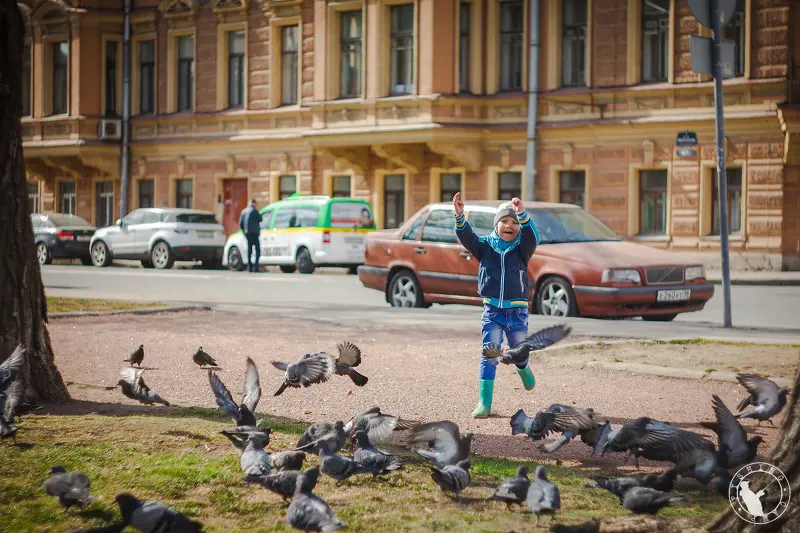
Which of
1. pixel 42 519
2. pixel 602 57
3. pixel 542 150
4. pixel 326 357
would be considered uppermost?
pixel 602 57

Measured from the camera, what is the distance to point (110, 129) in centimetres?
Answer: 4219

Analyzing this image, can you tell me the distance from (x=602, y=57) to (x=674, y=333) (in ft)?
61.6

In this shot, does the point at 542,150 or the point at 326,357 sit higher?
the point at 542,150

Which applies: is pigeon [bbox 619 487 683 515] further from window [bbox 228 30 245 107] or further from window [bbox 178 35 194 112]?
window [bbox 178 35 194 112]

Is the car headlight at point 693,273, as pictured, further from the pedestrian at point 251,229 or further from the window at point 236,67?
the window at point 236,67

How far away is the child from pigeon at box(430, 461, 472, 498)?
9.22ft

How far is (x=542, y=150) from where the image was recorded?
→ 32906 millimetres

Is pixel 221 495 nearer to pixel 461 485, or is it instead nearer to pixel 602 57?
pixel 461 485

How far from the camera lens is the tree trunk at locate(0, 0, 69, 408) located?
855cm

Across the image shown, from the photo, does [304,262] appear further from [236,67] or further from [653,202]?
[236,67]

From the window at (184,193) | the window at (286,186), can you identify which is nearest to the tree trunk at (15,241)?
the window at (286,186)

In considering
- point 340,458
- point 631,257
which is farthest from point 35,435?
point 631,257

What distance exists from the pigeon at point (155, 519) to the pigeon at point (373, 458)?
1279 mm

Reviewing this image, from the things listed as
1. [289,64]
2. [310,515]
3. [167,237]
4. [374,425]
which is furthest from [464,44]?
[310,515]
